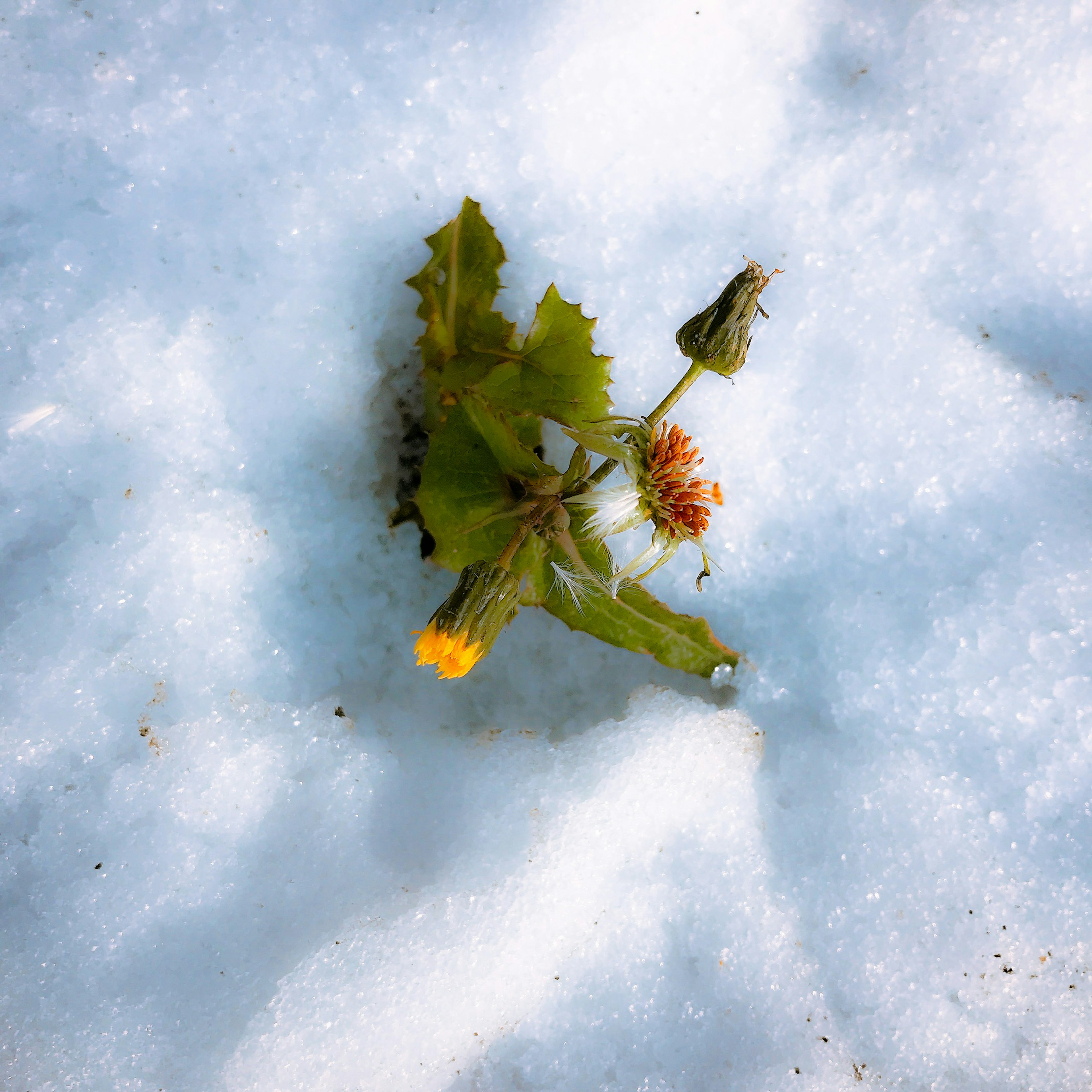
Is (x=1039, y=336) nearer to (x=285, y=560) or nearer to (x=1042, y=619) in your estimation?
(x=1042, y=619)

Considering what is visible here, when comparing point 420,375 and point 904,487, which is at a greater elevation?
point 904,487

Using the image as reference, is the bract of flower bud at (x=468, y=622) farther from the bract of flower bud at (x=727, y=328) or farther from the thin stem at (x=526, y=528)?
the bract of flower bud at (x=727, y=328)

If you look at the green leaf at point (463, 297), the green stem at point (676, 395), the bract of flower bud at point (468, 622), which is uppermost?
the green stem at point (676, 395)

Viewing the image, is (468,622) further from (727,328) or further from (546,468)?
(727,328)

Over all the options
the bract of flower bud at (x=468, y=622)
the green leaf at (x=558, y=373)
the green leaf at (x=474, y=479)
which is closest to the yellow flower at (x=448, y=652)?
the bract of flower bud at (x=468, y=622)

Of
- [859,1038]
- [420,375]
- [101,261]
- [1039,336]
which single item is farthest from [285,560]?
[1039,336]
